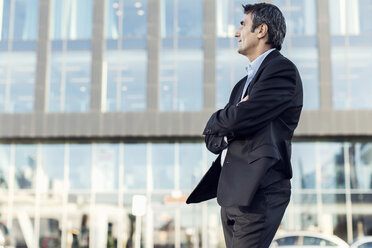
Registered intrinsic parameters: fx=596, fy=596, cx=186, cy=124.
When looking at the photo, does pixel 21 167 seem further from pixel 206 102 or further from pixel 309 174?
pixel 309 174

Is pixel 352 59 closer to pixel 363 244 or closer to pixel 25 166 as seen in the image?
pixel 363 244

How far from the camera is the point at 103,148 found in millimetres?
24469

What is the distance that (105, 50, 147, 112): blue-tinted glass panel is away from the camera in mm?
23859

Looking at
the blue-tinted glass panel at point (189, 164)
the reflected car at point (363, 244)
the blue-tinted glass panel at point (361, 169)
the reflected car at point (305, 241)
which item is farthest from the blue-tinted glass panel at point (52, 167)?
the reflected car at point (363, 244)

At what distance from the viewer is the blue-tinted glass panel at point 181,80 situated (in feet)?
77.9

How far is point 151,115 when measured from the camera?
77.9 feet

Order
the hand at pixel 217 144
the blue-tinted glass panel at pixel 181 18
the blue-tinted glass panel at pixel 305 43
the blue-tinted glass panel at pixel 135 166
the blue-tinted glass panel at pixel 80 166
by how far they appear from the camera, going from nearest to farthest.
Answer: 1. the hand at pixel 217 144
2. the blue-tinted glass panel at pixel 305 43
3. the blue-tinted glass panel at pixel 135 166
4. the blue-tinted glass panel at pixel 80 166
5. the blue-tinted glass panel at pixel 181 18

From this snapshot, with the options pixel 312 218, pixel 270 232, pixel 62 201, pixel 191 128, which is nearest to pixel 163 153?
A: pixel 191 128

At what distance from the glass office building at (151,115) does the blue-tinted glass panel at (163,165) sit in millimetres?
42

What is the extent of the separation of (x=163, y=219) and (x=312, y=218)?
230 inches

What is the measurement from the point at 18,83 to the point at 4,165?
3450 millimetres

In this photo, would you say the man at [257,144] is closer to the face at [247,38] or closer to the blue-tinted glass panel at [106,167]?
the face at [247,38]

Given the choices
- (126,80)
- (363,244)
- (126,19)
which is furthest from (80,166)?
(363,244)

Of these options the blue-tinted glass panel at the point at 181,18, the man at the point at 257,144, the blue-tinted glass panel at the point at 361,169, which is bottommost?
the blue-tinted glass panel at the point at 361,169
